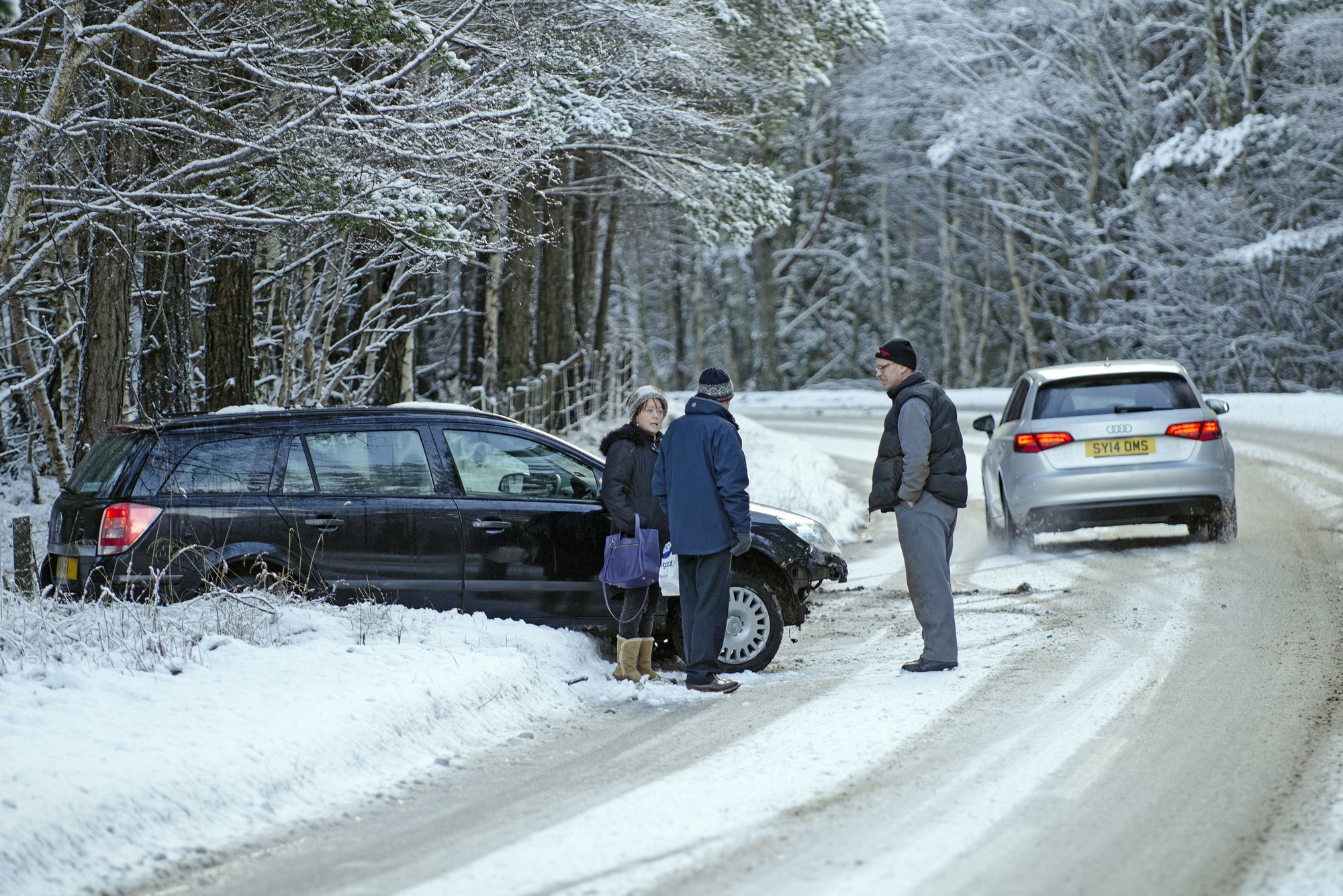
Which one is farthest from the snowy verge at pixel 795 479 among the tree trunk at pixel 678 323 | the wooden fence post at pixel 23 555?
the tree trunk at pixel 678 323

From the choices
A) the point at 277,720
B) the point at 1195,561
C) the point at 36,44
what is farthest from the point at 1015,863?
the point at 36,44

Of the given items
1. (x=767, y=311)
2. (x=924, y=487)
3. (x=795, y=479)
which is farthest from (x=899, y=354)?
(x=767, y=311)

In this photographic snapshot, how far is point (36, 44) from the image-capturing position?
10820mm

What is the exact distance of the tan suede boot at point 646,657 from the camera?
8328 millimetres

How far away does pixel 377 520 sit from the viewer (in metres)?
8.38

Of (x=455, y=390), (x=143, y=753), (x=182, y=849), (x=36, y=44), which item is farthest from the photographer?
(x=455, y=390)

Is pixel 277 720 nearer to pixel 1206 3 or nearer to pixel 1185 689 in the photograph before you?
pixel 1185 689

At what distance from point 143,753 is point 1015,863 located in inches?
134

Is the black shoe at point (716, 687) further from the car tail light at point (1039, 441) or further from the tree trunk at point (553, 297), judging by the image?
the tree trunk at point (553, 297)

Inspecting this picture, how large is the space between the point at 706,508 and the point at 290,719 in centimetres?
254

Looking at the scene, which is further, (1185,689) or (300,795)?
(1185,689)

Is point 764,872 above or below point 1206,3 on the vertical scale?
below

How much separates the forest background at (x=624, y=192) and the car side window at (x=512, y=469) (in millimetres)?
2932

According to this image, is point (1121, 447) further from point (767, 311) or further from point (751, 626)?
point (767, 311)
